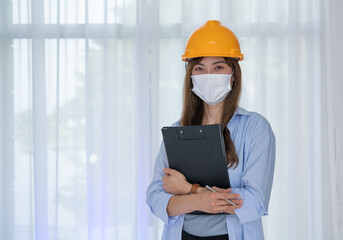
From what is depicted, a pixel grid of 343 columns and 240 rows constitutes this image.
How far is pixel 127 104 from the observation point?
3221mm

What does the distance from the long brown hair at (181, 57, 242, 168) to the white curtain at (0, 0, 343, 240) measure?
1.43m

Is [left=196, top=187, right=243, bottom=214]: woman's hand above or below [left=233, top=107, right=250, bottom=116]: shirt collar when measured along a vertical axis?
below

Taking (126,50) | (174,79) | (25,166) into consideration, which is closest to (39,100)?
(25,166)

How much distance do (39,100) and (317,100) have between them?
7.51ft

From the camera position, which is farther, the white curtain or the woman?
the white curtain

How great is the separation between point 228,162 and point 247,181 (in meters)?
0.11

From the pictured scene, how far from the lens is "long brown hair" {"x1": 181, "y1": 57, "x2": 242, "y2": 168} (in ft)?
5.03

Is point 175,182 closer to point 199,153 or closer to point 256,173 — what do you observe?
point 199,153

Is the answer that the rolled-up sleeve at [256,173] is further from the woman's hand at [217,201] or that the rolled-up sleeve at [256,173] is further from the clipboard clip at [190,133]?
the clipboard clip at [190,133]

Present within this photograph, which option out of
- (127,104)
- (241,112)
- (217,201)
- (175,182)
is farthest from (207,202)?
(127,104)

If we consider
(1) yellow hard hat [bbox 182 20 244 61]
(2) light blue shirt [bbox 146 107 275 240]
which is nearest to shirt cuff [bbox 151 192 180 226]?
(2) light blue shirt [bbox 146 107 275 240]

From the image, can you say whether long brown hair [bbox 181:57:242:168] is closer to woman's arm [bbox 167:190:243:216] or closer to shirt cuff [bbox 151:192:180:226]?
woman's arm [bbox 167:190:243:216]

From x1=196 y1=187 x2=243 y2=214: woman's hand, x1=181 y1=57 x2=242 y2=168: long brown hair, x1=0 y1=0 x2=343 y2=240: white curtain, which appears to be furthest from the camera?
x1=0 y1=0 x2=343 y2=240: white curtain

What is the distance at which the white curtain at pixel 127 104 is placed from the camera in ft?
10.2
